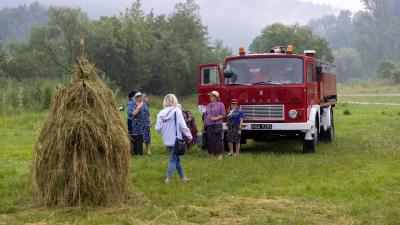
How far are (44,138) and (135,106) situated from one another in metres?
5.87

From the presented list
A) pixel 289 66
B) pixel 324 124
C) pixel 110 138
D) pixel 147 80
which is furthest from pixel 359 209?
pixel 147 80

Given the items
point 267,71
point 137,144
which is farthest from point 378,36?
point 137,144

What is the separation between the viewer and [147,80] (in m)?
51.9

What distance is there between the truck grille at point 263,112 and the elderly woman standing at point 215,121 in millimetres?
828

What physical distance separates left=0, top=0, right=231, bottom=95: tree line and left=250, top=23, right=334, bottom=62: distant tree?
678 inches

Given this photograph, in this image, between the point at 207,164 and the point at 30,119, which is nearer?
the point at 207,164

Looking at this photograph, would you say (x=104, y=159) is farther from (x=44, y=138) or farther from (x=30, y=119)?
(x=30, y=119)

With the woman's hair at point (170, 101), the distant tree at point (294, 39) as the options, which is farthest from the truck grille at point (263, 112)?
the distant tree at point (294, 39)

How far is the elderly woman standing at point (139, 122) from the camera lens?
13836mm

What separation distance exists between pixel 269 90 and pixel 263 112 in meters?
0.57

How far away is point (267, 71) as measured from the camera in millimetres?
13859

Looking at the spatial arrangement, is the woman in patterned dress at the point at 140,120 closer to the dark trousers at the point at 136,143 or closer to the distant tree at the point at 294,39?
the dark trousers at the point at 136,143

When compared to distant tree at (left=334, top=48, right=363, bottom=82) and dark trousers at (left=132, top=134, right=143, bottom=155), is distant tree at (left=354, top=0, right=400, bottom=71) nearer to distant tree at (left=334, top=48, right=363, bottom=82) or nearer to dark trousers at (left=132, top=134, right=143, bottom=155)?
distant tree at (left=334, top=48, right=363, bottom=82)

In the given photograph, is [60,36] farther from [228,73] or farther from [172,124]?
[172,124]
